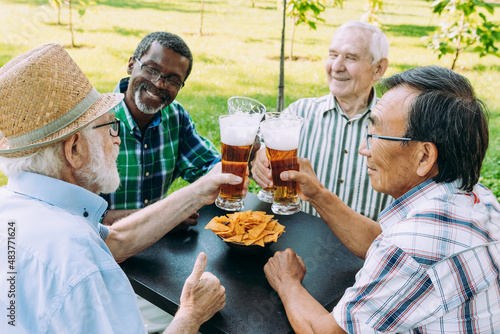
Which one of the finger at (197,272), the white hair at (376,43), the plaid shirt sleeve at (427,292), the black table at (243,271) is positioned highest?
the white hair at (376,43)

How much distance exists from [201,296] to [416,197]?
943mm

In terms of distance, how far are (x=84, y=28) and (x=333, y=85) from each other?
10744 millimetres

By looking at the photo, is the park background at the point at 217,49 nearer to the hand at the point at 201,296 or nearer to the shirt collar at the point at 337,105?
the shirt collar at the point at 337,105

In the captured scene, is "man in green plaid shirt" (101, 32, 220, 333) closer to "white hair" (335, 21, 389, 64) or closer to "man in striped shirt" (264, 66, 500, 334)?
"white hair" (335, 21, 389, 64)

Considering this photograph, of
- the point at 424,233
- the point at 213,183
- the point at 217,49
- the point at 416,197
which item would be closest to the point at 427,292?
the point at 424,233

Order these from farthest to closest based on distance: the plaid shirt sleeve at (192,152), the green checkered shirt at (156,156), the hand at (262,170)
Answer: the plaid shirt sleeve at (192,152) < the green checkered shirt at (156,156) < the hand at (262,170)

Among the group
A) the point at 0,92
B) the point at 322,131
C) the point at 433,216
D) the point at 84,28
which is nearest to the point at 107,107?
the point at 0,92

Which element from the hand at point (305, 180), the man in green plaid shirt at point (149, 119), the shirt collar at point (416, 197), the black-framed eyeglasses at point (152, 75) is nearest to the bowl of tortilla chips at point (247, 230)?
the hand at point (305, 180)

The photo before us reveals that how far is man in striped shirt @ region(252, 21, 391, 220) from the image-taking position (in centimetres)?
321

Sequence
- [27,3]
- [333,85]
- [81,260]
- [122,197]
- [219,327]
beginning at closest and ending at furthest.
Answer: [81,260]
[219,327]
[122,197]
[333,85]
[27,3]

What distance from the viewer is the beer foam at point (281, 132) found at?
2090mm

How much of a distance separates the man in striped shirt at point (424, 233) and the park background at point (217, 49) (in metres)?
3.56

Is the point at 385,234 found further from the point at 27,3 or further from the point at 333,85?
Answer: the point at 27,3

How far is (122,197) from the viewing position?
3.06 m
